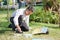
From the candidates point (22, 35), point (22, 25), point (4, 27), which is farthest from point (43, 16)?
point (4, 27)

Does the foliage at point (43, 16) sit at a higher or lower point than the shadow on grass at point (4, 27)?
higher

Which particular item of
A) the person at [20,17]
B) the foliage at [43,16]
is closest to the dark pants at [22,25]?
the person at [20,17]

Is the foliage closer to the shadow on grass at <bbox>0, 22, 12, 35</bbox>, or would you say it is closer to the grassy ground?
the grassy ground

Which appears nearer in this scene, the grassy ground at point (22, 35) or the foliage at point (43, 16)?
the grassy ground at point (22, 35)

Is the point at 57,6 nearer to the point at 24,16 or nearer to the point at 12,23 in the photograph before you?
the point at 24,16

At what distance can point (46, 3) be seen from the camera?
362 centimetres

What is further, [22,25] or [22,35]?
[22,25]

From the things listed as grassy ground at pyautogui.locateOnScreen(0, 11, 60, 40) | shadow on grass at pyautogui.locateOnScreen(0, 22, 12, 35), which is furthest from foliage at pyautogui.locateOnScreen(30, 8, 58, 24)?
shadow on grass at pyautogui.locateOnScreen(0, 22, 12, 35)

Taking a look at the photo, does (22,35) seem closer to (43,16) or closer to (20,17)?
(20,17)

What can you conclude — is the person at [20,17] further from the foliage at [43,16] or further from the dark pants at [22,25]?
the foliage at [43,16]

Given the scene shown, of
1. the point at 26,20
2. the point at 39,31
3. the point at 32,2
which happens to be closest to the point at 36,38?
the point at 39,31

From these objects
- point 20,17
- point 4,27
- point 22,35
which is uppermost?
point 20,17

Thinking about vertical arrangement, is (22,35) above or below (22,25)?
below

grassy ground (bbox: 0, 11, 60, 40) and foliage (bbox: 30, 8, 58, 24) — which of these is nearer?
grassy ground (bbox: 0, 11, 60, 40)
